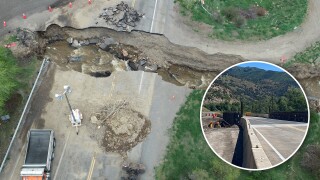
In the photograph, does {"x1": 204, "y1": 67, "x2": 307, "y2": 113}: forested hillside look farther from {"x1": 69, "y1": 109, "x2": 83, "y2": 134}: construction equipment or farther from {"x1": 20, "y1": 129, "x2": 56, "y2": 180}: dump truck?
{"x1": 20, "y1": 129, "x2": 56, "y2": 180}: dump truck

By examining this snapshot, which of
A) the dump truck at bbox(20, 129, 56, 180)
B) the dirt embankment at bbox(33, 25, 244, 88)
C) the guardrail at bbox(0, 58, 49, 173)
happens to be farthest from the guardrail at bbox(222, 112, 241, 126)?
the guardrail at bbox(0, 58, 49, 173)

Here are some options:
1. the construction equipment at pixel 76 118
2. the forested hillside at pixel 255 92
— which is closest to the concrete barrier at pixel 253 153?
the forested hillside at pixel 255 92

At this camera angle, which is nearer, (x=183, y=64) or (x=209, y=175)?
(x=209, y=175)

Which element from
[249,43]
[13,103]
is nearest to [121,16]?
[249,43]

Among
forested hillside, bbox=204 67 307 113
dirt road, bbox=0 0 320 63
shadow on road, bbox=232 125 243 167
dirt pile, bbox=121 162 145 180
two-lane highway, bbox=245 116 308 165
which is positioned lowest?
dirt pile, bbox=121 162 145 180

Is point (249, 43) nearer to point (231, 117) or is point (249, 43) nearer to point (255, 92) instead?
point (255, 92)

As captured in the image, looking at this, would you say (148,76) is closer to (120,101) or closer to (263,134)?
(120,101)

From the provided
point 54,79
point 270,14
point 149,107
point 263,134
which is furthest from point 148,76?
point 270,14

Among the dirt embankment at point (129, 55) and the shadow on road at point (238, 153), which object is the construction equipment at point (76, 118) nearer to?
the dirt embankment at point (129, 55)
